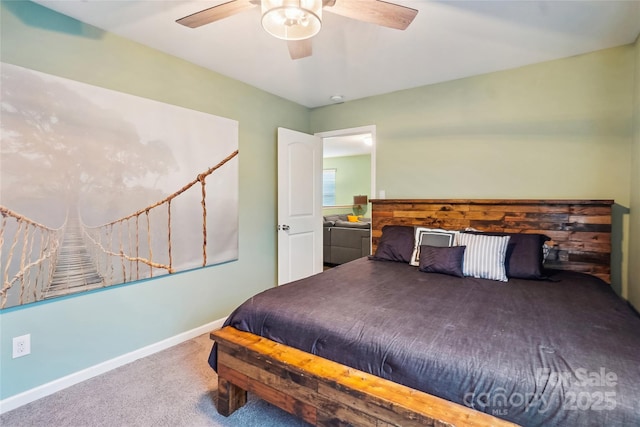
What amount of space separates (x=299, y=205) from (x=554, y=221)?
8.06ft

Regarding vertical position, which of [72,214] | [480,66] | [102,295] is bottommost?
[102,295]

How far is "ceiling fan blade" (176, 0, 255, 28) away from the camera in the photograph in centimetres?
153

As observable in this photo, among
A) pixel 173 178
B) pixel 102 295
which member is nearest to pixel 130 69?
pixel 173 178

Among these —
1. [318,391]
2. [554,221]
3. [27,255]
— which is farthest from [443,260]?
[27,255]

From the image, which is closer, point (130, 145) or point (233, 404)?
point (233, 404)

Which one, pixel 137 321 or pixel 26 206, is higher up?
pixel 26 206

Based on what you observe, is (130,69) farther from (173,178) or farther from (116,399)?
(116,399)

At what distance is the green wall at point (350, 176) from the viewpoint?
8258 millimetres

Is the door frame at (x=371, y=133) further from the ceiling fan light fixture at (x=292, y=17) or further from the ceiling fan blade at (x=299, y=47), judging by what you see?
the ceiling fan light fixture at (x=292, y=17)

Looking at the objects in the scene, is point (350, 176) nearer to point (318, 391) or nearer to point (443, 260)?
point (443, 260)

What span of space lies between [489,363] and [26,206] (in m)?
2.53

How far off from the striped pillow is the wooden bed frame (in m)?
0.51

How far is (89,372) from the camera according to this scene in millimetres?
2154

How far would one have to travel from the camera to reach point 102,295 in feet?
7.38
